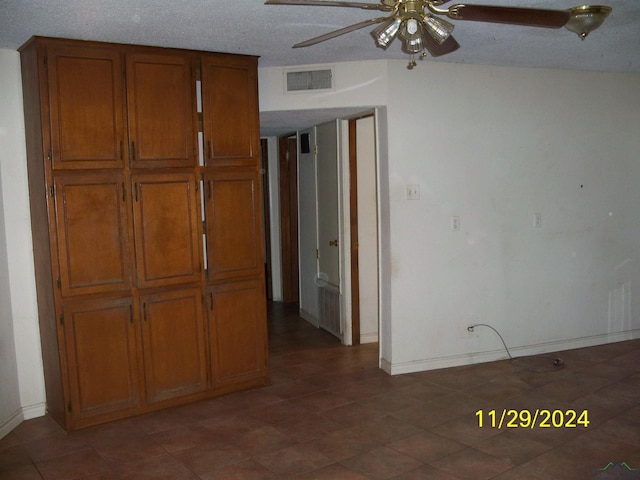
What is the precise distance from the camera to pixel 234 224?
4.10 meters

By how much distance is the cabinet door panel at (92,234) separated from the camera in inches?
138

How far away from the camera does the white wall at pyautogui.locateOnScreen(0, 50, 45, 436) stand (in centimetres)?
366

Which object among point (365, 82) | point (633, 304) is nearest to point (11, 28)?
point (365, 82)

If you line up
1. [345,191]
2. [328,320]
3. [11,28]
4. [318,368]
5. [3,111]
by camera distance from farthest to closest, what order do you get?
[328,320] → [345,191] → [318,368] → [3,111] → [11,28]

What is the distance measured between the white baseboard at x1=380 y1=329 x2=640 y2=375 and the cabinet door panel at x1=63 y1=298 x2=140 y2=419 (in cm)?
192

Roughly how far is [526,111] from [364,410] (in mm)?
2699

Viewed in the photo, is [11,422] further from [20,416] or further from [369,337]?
[369,337]

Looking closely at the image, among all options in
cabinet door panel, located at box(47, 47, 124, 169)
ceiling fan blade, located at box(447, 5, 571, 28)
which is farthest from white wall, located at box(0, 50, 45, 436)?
ceiling fan blade, located at box(447, 5, 571, 28)

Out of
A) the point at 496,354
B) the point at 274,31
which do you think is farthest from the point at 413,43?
the point at 496,354

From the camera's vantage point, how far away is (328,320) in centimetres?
576

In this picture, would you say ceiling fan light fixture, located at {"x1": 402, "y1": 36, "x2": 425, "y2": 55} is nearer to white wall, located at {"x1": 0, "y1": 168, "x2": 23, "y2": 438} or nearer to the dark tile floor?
the dark tile floor

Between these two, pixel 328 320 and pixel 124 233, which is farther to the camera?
pixel 328 320

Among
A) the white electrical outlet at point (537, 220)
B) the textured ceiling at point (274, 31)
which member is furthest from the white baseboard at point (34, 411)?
the white electrical outlet at point (537, 220)

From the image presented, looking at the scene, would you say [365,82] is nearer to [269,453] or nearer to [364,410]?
[364,410]
